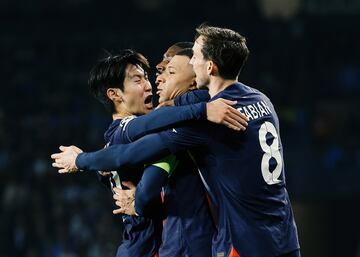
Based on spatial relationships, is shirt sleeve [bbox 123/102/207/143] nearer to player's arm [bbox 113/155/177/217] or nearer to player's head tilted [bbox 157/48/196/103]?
player's arm [bbox 113/155/177/217]

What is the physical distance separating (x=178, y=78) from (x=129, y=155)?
562 mm

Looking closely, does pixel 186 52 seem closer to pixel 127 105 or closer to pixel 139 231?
pixel 127 105

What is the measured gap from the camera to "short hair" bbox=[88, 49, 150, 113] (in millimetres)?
4898

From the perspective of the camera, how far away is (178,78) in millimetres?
4645

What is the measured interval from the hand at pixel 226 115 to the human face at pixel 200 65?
186 millimetres

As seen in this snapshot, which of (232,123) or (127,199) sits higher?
(232,123)

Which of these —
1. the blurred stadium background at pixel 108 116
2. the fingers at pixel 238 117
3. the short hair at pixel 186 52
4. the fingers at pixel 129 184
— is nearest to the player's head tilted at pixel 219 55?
the fingers at pixel 238 117

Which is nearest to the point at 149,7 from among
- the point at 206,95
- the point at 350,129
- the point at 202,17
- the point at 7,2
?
the point at 202,17

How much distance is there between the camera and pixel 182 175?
4.48m

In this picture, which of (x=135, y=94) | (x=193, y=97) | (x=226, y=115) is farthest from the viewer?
(x=135, y=94)

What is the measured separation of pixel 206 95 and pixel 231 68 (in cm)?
23

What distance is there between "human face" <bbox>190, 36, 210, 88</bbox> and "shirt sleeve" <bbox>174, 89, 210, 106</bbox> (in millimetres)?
72

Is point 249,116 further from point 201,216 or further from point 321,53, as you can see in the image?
point 321,53

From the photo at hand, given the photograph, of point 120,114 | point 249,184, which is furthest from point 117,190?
point 249,184
